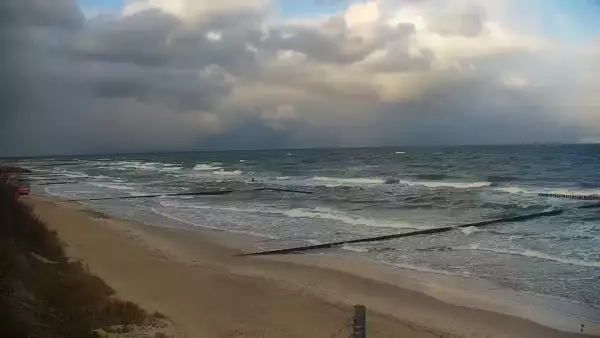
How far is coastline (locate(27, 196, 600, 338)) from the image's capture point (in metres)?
8.38

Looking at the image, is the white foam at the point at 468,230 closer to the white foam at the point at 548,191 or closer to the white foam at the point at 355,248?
the white foam at the point at 355,248

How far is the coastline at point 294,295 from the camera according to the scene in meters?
8.38

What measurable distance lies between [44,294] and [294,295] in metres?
5.07

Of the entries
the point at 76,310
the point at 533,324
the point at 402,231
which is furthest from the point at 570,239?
the point at 76,310

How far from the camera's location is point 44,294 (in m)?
6.51

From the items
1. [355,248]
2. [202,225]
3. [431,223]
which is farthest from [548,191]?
[202,225]

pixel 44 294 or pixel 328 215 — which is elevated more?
pixel 44 294

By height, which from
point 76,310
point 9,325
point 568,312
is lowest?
point 568,312

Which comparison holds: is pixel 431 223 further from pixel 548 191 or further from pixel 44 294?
pixel 548 191

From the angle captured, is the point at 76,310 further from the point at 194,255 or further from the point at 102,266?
the point at 194,255

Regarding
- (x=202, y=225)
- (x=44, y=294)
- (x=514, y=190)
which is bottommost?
(x=202, y=225)

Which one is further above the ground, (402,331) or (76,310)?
(76,310)

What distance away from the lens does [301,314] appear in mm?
9000

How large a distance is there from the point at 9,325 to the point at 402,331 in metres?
5.85
